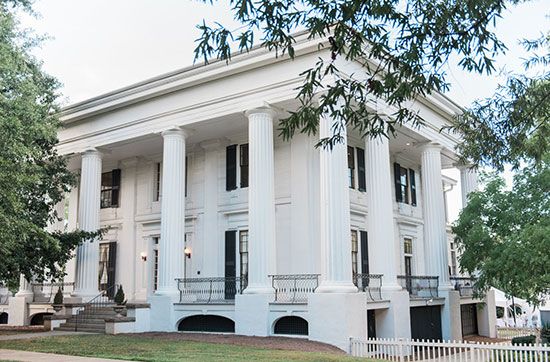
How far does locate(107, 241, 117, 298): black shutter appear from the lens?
26.8 meters

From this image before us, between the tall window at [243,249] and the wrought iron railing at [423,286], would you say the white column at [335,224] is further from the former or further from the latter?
the wrought iron railing at [423,286]

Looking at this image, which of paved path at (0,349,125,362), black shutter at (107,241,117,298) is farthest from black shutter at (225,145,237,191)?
paved path at (0,349,125,362)

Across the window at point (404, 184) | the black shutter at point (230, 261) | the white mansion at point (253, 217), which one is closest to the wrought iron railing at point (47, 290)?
the white mansion at point (253, 217)

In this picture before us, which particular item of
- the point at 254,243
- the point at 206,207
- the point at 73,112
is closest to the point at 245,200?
the point at 206,207

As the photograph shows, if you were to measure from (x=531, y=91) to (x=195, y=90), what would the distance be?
1379 centimetres

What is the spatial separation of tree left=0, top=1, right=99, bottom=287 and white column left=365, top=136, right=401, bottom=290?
1073cm

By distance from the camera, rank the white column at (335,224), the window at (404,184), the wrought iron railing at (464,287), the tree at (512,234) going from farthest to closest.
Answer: the window at (404,184), the wrought iron railing at (464,287), the white column at (335,224), the tree at (512,234)

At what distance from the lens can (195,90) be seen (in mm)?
21922

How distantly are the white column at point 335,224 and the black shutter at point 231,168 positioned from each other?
240 inches

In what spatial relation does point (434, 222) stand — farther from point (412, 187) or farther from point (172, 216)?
point (172, 216)

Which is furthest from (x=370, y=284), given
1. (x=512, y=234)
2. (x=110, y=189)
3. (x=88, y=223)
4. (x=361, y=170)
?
(x=110, y=189)

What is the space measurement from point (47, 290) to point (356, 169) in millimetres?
15825

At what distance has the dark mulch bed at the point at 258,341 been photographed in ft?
52.4

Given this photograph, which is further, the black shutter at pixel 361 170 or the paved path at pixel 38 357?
the black shutter at pixel 361 170
